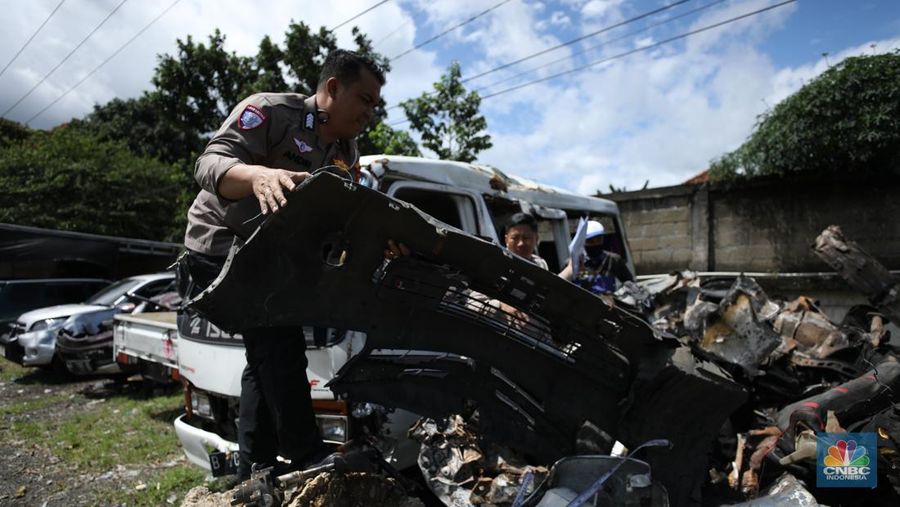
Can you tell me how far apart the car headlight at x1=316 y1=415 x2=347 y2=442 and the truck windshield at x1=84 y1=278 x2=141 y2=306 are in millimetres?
7508

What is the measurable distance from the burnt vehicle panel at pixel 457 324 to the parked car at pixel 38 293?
31.3 ft

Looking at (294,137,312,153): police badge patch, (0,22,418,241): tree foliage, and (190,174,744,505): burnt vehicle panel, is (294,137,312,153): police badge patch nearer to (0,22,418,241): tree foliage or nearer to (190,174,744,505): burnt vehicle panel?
(190,174,744,505): burnt vehicle panel

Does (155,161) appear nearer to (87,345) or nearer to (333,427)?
(87,345)

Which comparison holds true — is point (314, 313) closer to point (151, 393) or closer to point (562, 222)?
point (562, 222)

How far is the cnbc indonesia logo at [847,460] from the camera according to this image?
2.31 meters

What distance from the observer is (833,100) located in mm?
8227

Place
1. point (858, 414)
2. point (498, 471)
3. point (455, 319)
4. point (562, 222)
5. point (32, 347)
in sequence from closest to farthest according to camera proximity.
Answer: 1. point (455, 319)
2. point (498, 471)
3. point (858, 414)
4. point (562, 222)
5. point (32, 347)

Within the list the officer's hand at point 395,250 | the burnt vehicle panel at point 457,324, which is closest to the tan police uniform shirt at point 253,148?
the burnt vehicle panel at point 457,324

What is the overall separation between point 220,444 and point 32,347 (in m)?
6.71

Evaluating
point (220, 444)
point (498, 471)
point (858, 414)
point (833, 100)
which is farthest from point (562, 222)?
point (833, 100)

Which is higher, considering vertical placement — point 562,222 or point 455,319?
point 562,222

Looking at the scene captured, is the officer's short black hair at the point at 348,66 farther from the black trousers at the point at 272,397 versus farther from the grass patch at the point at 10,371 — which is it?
the grass patch at the point at 10,371

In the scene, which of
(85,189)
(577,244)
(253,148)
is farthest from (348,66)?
(85,189)

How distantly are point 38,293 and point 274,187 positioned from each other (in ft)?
34.7
